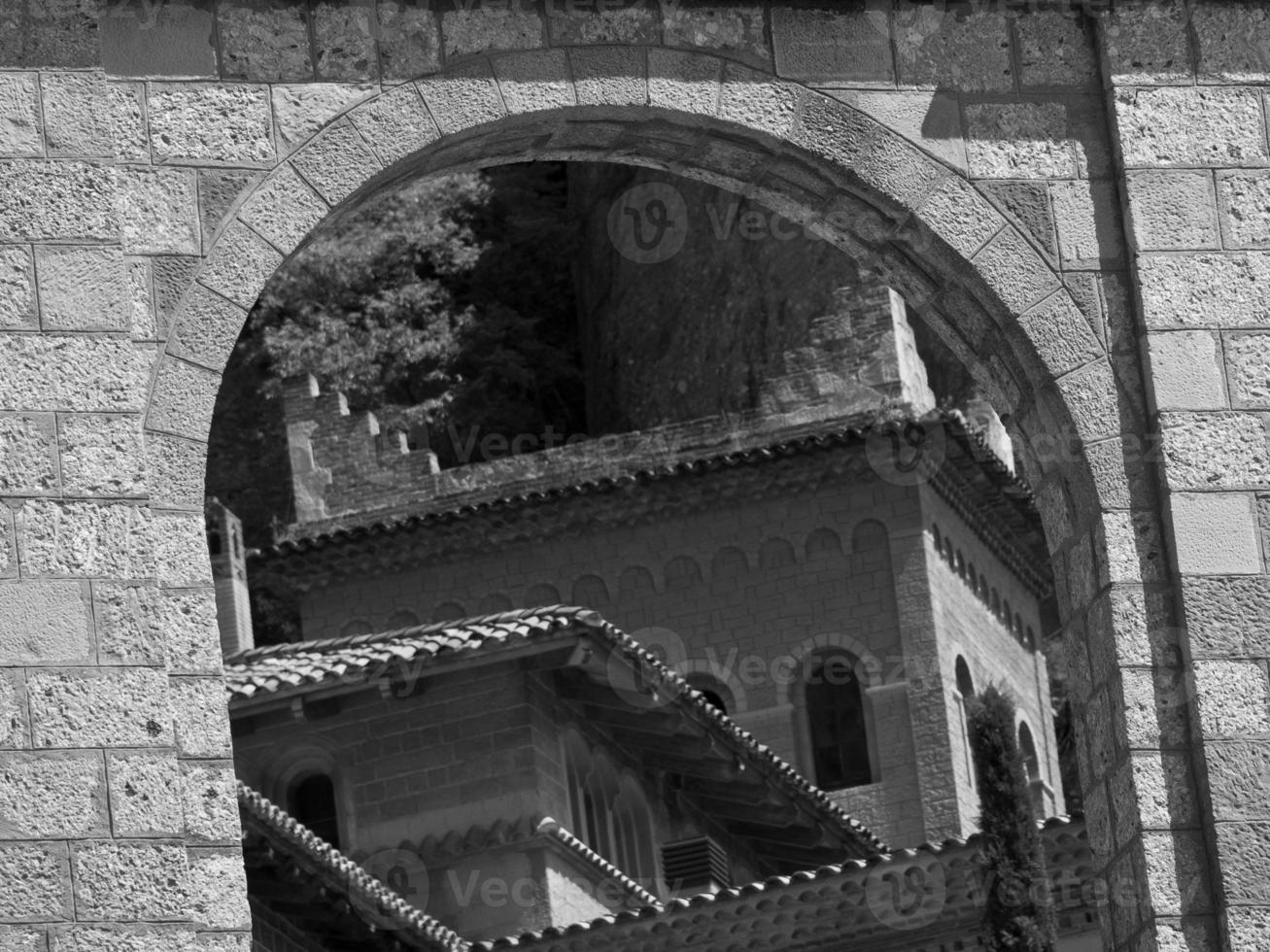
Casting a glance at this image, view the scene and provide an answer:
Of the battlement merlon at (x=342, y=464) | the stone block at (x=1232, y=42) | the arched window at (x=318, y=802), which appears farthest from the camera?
the battlement merlon at (x=342, y=464)

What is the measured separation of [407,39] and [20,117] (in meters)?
1.26

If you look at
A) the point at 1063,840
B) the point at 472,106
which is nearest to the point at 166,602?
the point at 472,106

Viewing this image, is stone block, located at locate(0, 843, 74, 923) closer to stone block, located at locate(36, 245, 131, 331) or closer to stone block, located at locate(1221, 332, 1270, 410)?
stone block, located at locate(36, 245, 131, 331)

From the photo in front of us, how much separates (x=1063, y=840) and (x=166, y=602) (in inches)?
427

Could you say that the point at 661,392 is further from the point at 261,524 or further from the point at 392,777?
the point at 392,777

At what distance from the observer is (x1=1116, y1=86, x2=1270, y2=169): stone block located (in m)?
9.55

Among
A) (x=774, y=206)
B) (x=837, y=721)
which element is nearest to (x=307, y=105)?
(x=774, y=206)

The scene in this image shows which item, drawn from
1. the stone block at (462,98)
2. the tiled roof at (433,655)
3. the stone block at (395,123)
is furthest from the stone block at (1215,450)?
the tiled roof at (433,655)

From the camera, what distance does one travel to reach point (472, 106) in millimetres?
9234

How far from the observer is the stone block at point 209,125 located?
899 centimetres

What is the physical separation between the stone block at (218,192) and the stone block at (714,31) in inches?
57.8

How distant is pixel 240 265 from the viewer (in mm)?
8906

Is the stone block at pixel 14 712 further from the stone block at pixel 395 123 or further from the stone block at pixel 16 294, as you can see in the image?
the stone block at pixel 395 123

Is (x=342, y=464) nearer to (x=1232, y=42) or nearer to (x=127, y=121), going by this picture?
(x=1232, y=42)
